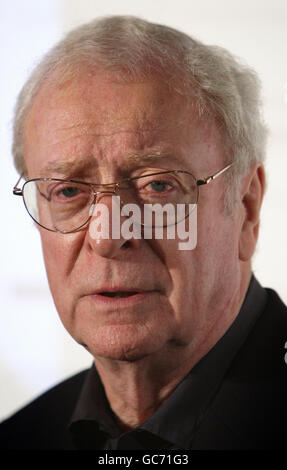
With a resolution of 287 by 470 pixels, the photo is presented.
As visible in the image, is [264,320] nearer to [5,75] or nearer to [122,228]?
[122,228]

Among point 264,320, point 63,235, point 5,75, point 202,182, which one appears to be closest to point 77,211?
point 63,235

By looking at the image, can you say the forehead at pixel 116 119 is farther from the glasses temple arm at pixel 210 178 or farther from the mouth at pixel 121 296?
the mouth at pixel 121 296

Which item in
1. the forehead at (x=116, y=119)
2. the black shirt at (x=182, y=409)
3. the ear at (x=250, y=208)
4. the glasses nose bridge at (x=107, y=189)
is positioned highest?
the forehead at (x=116, y=119)

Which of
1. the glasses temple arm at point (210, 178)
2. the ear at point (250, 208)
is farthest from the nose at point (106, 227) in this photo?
the ear at point (250, 208)

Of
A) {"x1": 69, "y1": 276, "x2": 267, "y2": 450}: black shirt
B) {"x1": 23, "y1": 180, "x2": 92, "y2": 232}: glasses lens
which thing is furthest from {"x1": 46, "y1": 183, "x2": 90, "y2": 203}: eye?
{"x1": 69, "y1": 276, "x2": 267, "y2": 450}: black shirt

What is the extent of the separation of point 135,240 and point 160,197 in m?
0.13

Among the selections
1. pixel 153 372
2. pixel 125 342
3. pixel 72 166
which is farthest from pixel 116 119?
pixel 153 372

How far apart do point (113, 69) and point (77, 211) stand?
0.36 m

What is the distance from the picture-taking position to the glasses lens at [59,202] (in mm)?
1515

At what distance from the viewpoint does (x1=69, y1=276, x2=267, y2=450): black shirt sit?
5.01 ft

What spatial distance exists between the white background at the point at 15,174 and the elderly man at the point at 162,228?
17 centimetres

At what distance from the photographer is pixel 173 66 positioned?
152 cm

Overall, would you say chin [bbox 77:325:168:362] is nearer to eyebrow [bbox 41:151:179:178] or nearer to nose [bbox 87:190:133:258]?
nose [bbox 87:190:133:258]
